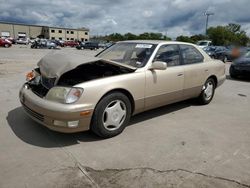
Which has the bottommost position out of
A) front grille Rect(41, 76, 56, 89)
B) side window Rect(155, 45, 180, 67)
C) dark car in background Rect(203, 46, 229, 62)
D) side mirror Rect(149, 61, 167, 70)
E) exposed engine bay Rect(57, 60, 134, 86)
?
front grille Rect(41, 76, 56, 89)

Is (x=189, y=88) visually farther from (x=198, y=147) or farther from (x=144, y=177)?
(x=144, y=177)

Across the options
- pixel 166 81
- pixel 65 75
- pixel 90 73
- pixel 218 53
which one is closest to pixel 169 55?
pixel 166 81

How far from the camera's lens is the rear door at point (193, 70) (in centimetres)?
480

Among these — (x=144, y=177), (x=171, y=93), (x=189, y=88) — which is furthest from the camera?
(x=189, y=88)

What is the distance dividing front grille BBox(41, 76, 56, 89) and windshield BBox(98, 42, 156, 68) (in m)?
1.36

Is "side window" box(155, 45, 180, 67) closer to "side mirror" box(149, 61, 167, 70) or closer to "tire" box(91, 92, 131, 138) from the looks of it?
"side mirror" box(149, 61, 167, 70)

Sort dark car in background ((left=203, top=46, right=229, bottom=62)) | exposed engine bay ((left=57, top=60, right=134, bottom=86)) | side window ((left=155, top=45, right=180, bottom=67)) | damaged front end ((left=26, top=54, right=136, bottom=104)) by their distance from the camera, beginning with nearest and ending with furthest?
damaged front end ((left=26, top=54, right=136, bottom=104)), exposed engine bay ((left=57, top=60, right=134, bottom=86)), side window ((left=155, top=45, right=180, bottom=67)), dark car in background ((left=203, top=46, right=229, bottom=62))

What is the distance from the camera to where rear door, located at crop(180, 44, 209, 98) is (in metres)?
4.80

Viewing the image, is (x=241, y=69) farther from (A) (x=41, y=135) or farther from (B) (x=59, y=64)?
(A) (x=41, y=135)

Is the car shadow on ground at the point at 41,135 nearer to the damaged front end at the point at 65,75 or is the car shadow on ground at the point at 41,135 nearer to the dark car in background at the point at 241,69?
the damaged front end at the point at 65,75

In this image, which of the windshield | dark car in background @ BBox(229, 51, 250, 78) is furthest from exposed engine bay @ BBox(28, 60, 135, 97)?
dark car in background @ BBox(229, 51, 250, 78)

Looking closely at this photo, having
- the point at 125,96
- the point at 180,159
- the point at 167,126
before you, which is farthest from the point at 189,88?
the point at 180,159

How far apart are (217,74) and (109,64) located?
9.76ft

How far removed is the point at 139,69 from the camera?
12.8ft
